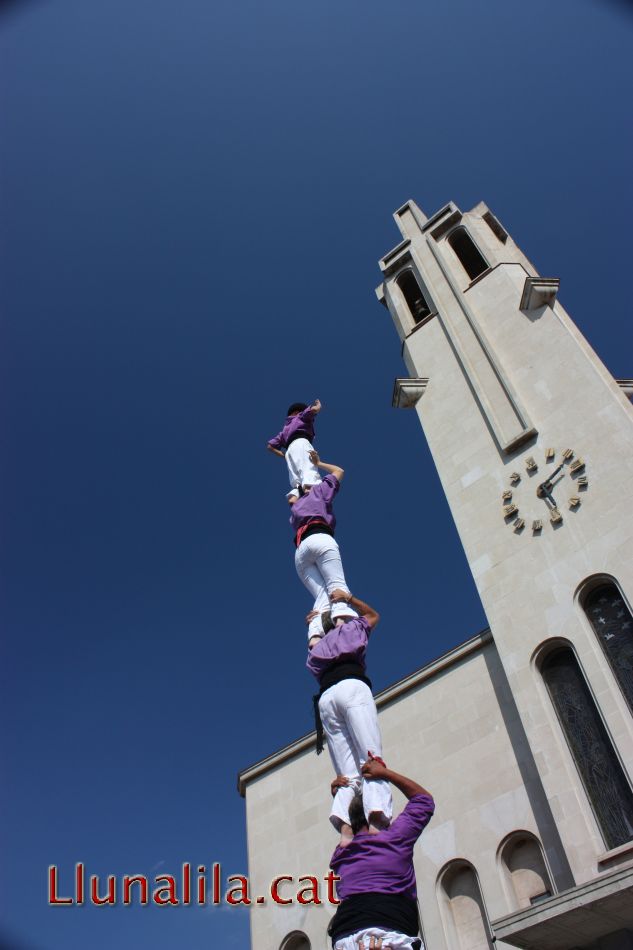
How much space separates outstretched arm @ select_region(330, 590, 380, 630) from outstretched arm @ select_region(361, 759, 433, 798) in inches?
85.4

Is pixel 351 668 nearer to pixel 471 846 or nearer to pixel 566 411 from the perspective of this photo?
pixel 471 846

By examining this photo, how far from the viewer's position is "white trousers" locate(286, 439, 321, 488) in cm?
1084

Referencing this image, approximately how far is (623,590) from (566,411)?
17.1 feet

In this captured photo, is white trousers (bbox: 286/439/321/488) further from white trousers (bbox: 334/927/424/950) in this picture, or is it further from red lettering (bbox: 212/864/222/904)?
red lettering (bbox: 212/864/222/904)

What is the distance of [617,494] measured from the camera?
1603 cm

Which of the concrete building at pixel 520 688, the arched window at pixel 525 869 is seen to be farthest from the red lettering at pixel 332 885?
the arched window at pixel 525 869

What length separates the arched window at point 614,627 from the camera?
14352 mm

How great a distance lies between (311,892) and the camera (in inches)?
688

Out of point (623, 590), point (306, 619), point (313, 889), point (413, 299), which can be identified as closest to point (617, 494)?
point (623, 590)

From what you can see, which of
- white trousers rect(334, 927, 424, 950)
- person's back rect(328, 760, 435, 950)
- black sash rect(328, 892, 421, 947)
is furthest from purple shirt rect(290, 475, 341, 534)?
white trousers rect(334, 927, 424, 950)

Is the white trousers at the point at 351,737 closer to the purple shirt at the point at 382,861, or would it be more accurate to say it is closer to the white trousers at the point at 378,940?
the purple shirt at the point at 382,861

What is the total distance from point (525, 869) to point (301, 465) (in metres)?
9.34

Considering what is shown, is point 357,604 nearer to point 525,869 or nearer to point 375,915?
point 375,915

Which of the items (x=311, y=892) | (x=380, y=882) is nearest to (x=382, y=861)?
(x=380, y=882)
